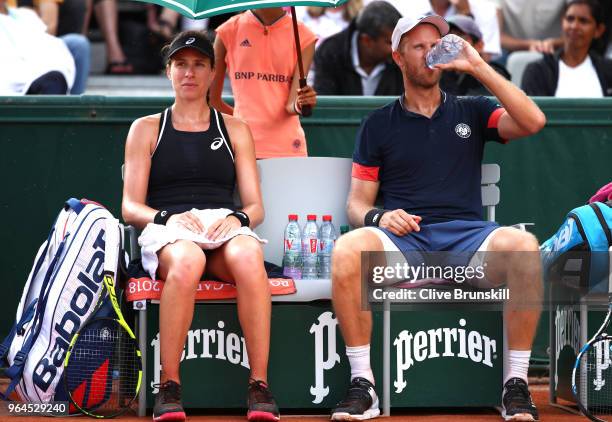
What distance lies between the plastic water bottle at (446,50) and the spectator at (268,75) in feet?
3.30

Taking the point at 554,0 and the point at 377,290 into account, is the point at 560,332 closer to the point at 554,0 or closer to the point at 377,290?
the point at 377,290

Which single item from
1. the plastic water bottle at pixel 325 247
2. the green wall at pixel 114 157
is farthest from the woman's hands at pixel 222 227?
the green wall at pixel 114 157

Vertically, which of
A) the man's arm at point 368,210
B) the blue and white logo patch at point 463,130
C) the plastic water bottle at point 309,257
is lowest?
the plastic water bottle at point 309,257

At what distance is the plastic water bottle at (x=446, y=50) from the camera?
5.38 meters

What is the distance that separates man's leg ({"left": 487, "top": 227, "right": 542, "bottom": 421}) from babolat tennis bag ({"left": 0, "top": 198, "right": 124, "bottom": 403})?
5.33 feet

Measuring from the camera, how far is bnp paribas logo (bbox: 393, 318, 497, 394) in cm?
532

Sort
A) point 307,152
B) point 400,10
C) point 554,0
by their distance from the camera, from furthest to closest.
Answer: point 554,0, point 400,10, point 307,152

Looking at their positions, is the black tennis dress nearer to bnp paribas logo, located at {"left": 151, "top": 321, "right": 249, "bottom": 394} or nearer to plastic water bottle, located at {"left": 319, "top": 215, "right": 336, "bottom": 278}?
plastic water bottle, located at {"left": 319, "top": 215, "right": 336, "bottom": 278}

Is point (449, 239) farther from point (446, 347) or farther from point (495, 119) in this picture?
point (495, 119)

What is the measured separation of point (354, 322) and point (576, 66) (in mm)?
3712

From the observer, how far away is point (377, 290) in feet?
17.1

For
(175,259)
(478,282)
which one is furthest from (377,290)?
(175,259)

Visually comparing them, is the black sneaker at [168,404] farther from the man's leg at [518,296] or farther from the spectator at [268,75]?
the spectator at [268,75]

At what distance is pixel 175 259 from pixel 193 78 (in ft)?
3.17
